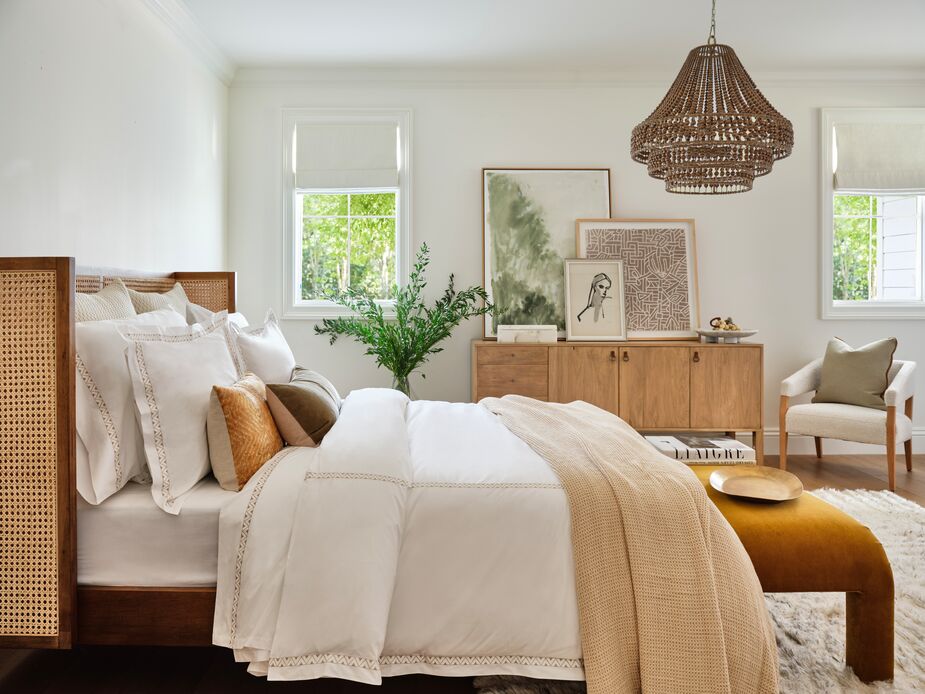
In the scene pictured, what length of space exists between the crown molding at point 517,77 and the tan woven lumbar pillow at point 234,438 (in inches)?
136

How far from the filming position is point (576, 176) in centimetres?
480

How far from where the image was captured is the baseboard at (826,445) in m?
4.84

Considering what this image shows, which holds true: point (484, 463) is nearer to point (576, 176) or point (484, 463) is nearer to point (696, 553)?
point (696, 553)

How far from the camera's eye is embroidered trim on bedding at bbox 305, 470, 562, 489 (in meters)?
1.77

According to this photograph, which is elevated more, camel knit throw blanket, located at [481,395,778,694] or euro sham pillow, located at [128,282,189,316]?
euro sham pillow, located at [128,282,189,316]

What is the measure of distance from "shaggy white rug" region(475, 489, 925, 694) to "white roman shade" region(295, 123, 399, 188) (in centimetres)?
369

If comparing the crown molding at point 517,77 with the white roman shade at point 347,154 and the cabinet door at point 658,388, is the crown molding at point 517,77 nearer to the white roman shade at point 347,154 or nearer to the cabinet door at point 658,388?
the white roman shade at point 347,154

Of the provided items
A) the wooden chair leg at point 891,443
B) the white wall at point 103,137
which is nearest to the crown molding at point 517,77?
the white wall at point 103,137

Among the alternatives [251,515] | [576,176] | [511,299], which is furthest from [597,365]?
[251,515]

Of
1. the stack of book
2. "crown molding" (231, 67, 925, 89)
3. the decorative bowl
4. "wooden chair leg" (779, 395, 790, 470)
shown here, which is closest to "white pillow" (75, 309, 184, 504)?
the stack of book

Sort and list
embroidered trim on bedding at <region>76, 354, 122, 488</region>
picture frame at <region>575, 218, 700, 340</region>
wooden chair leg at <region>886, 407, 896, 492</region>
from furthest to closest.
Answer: picture frame at <region>575, 218, 700, 340</region>, wooden chair leg at <region>886, 407, 896, 492</region>, embroidered trim on bedding at <region>76, 354, 122, 488</region>

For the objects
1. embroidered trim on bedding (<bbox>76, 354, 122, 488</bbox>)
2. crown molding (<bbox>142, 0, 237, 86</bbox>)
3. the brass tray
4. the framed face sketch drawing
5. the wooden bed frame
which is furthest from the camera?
the framed face sketch drawing

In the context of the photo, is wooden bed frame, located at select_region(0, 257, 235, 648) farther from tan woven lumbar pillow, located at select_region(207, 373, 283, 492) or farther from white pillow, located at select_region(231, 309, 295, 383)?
white pillow, located at select_region(231, 309, 295, 383)

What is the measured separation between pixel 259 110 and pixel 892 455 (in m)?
4.76
